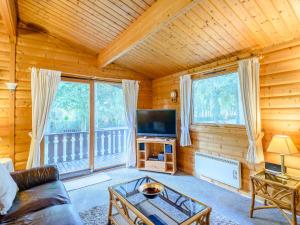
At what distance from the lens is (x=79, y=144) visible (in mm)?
3943

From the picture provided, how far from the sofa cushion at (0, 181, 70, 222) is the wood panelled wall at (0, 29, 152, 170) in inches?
60.0

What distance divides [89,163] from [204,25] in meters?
3.56

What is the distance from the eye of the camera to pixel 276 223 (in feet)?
6.84

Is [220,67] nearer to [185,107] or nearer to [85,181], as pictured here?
[185,107]

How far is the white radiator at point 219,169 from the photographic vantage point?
2.84 meters

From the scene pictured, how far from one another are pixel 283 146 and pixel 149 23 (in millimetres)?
2272

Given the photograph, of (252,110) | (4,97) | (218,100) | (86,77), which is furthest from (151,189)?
(4,97)

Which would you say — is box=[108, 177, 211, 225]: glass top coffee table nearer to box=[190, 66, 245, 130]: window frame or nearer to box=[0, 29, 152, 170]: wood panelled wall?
box=[190, 66, 245, 130]: window frame

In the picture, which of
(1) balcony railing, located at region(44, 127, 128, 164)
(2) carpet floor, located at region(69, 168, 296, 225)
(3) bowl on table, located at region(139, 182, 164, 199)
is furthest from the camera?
(1) balcony railing, located at region(44, 127, 128, 164)

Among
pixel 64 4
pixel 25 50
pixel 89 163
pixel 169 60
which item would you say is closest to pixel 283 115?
pixel 169 60

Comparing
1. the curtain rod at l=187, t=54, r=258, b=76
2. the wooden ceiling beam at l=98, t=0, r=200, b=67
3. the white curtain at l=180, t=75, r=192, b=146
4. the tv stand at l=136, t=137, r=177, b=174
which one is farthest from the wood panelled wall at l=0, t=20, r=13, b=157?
the curtain rod at l=187, t=54, r=258, b=76

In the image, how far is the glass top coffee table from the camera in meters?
1.59

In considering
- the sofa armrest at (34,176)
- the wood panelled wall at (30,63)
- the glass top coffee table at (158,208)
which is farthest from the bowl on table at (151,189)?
the wood panelled wall at (30,63)

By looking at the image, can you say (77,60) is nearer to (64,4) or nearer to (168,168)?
(64,4)
